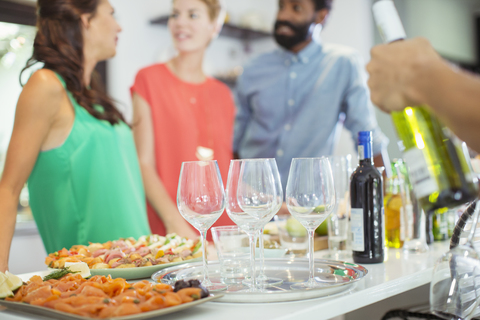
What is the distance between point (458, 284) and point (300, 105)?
238cm

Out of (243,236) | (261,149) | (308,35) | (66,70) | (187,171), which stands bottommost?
(243,236)

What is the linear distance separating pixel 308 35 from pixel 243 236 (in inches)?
96.6

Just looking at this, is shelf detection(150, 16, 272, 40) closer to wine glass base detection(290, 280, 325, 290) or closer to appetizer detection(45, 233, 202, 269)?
appetizer detection(45, 233, 202, 269)

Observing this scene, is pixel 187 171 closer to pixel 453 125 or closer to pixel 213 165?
pixel 213 165

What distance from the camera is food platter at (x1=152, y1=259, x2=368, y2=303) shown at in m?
0.74

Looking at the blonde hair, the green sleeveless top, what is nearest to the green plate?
the green sleeveless top

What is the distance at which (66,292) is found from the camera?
0.71 metres

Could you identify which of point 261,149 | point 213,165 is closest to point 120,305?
point 213,165

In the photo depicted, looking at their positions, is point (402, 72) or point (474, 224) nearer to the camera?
point (402, 72)

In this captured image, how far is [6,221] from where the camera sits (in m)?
1.25

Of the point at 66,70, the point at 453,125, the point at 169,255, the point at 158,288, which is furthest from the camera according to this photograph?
the point at 66,70

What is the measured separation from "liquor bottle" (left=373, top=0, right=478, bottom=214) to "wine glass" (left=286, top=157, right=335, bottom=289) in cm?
20

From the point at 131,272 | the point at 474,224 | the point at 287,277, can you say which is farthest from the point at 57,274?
the point at 474,224

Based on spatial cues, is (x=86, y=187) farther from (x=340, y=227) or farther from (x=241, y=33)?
(x=241, y=33)
